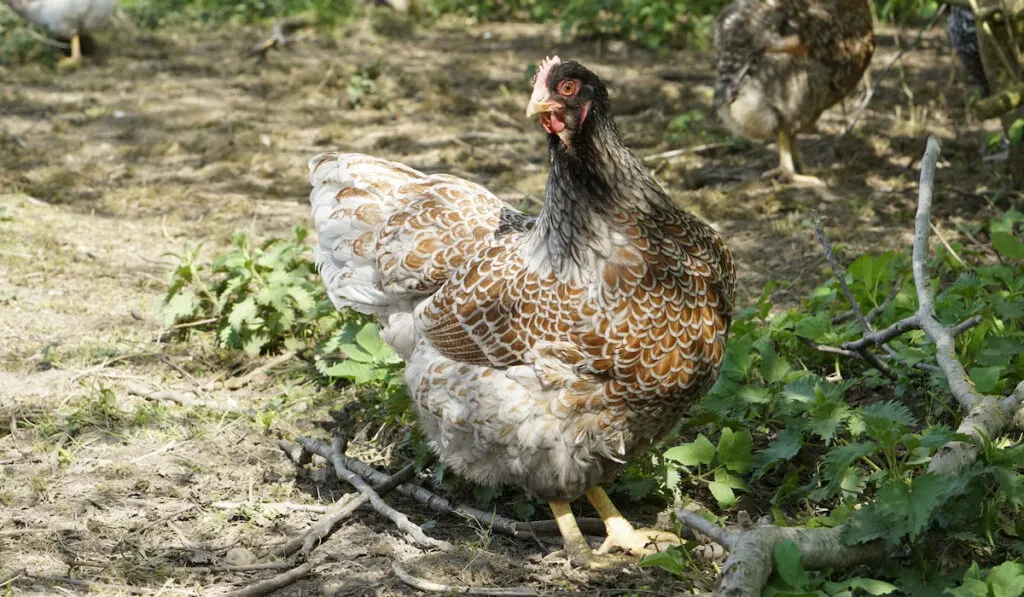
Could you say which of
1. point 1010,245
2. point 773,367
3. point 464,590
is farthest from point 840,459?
point 1010,245

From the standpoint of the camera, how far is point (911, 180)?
6.30 metres

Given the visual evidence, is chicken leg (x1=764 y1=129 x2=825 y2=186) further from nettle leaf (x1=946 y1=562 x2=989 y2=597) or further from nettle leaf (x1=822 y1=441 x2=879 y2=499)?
nettle leaf (x1=946 y1=562 x2=989 y2=597)

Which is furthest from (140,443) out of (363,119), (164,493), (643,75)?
(643,75)

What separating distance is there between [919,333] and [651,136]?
3.95 m

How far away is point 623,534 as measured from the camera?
3213 millimetres

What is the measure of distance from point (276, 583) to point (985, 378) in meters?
2.31

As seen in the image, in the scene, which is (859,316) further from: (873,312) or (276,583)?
(276,583)

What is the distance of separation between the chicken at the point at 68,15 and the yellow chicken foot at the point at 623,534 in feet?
27.2

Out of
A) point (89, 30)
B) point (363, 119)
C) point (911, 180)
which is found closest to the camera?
point (911, 180)

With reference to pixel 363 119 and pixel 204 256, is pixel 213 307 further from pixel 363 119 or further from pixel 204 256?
pixel 363 119

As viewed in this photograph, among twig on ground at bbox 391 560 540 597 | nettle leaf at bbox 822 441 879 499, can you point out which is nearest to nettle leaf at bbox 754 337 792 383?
nettle leaf at bbox 822 441 879 499

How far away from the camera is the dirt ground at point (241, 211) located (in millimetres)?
3238

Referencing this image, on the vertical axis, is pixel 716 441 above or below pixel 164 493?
above

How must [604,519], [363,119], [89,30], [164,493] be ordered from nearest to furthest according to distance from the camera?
[604,519], [164,493], [363,119], [89,30]
